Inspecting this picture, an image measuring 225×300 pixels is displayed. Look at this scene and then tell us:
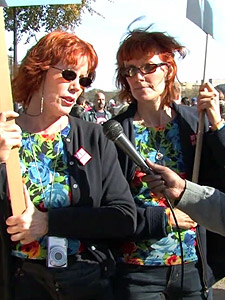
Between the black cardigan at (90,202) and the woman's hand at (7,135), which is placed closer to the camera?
the woman's hand at (7,135)

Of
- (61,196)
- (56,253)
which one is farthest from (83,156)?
(56,253)

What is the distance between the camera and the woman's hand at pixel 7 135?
1.74m

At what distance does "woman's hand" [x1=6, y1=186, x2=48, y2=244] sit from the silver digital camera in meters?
0.05

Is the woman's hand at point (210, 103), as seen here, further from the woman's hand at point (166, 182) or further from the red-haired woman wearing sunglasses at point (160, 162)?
the woman's hand at point (166, 182)

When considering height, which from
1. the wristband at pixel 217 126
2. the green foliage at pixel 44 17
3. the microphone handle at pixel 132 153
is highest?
the green foliage at pixel 44 17

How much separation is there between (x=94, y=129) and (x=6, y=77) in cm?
55

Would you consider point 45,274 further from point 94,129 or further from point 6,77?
point 6,77

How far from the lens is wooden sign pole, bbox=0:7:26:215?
1.72 metres

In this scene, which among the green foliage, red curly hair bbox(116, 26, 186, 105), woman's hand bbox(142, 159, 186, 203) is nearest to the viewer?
woman's hand bbox(142, 159, 186, 203)

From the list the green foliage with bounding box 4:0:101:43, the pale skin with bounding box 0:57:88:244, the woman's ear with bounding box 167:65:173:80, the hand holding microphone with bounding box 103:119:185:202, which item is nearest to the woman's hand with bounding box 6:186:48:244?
the pale skin with bounding box 0:57:88:244

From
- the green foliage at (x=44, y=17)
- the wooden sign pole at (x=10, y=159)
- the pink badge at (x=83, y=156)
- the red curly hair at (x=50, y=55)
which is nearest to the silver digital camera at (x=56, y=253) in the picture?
the wooden sign pole at (x=10, y=159)

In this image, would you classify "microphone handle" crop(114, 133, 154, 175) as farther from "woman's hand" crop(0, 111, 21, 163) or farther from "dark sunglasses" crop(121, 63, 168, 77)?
"dark sunglasses" crop(121, 63, 168, 77)

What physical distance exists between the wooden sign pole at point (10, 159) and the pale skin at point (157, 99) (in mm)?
785

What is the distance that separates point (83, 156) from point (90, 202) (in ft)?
0.64
